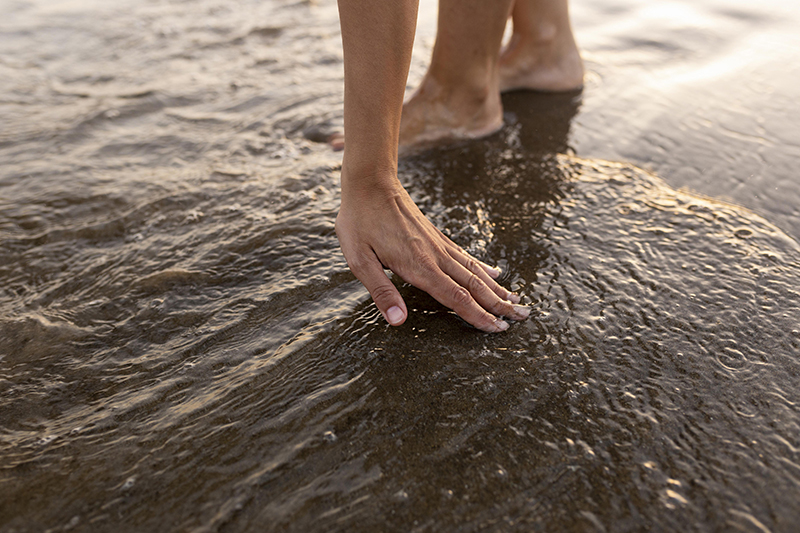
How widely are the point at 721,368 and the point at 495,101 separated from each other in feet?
5.14

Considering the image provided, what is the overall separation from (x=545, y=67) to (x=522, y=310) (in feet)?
5.80

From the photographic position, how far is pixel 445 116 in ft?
7.98

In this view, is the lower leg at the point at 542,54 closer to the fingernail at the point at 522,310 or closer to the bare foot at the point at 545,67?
the bare foot at the point at 545,67

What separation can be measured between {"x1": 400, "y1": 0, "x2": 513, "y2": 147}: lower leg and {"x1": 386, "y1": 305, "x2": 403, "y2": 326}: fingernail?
3.72 ft

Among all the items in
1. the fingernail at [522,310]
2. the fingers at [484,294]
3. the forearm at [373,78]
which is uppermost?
the forearm at [373,78]

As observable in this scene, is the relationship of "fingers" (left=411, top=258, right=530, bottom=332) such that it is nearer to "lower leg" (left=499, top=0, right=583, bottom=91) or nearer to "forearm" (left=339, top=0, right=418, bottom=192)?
"forearm" (left=339, top=0, right=418, bottom=192)

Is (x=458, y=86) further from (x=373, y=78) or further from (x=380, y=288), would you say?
(x=380, y=288)

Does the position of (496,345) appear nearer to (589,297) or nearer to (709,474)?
(589,297)

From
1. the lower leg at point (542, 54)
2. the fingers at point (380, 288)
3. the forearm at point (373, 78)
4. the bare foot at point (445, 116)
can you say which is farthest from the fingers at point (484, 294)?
the lower leg at point (542, 54)

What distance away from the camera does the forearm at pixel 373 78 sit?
135 cm

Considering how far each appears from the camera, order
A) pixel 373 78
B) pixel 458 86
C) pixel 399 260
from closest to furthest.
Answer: pixel 373 78, pixel 399 260, pixel 458 86

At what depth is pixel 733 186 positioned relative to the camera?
6.43ft

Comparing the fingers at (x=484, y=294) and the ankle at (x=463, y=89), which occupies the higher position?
the ankle at (x=463, y=89)

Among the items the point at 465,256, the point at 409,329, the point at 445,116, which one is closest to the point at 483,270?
the point at 465,256
